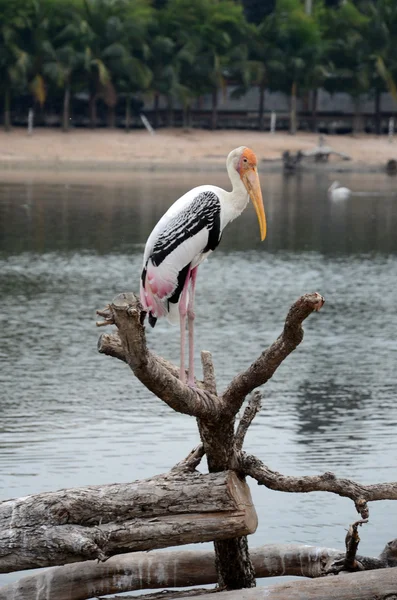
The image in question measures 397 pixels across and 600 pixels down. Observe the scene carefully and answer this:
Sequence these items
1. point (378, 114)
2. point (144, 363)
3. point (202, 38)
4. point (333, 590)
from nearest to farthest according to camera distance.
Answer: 1. point (144, 363)
2. point (333, 590)
3. point (202, 38)
4. point (378, 114)

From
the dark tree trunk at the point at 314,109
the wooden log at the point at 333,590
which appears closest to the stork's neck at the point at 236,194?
the wooden log at the point at 333,590

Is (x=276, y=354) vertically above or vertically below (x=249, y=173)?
below

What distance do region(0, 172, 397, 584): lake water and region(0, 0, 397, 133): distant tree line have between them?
27.9 meters

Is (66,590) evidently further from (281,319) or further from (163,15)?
(163,15)

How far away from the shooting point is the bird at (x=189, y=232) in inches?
306

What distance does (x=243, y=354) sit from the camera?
665 inches

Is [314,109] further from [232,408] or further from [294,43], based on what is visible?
[232,408]

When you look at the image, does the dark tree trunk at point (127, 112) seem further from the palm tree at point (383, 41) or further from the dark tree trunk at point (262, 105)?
the palm tree at point (383, 41)

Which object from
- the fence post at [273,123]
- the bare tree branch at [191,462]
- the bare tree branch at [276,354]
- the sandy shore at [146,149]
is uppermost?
A: the bare tree branch at [276,354]

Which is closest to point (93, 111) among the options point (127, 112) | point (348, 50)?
point (127, 112)

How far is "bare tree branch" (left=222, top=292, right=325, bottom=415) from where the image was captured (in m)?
6.66

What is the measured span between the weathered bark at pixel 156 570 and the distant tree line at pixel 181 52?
175 ft

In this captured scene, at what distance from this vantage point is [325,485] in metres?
7.29

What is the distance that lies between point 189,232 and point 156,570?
2.03 meters
